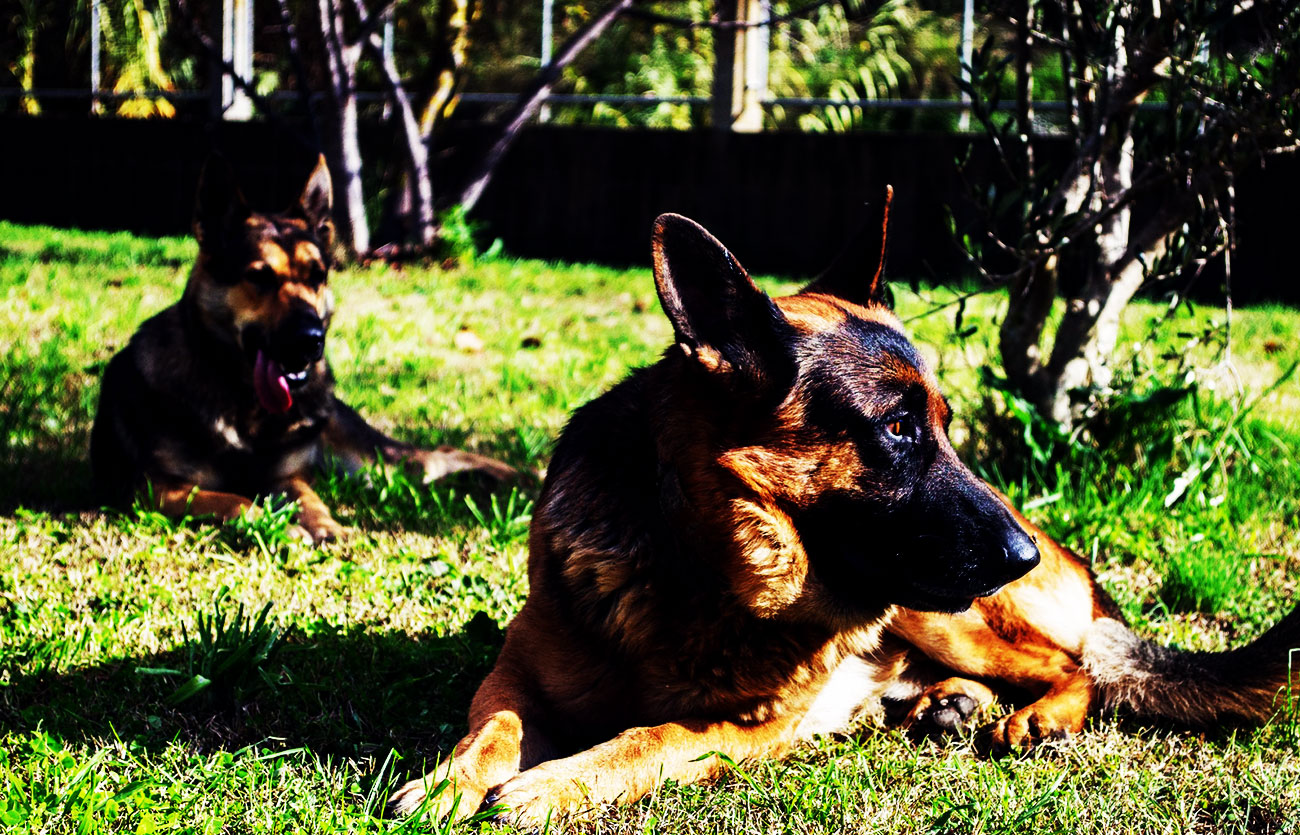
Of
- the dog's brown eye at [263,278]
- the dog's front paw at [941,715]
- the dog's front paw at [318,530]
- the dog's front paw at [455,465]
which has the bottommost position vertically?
the dog's front paw at [941,715]

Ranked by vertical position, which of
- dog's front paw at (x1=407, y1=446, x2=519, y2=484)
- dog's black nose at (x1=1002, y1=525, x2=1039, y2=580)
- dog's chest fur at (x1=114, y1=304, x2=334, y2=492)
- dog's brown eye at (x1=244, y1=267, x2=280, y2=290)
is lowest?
dog's front paw at (x1=407, y1=446, x2=519, y2=484)

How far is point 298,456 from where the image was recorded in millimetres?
4664

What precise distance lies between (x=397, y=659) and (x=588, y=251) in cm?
940

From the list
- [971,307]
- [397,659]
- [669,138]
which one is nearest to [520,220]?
[669,138]

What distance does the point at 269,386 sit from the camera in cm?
457

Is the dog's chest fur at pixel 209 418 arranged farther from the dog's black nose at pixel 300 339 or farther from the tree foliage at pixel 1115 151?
the tree foliage at pixel 1115 151

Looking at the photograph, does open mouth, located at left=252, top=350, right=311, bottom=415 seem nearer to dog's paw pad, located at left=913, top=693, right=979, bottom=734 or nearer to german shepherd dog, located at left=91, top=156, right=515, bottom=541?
german shepherd dog, located at left=91, top=156, right=515, bottom=541

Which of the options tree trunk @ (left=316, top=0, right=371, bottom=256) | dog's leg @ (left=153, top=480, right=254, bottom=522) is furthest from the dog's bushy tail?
tree trunk @ (left=316, top=0, right=371, bottom=256)

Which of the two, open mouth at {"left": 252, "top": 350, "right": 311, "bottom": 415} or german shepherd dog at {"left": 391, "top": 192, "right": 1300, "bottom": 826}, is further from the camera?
open mouth at {"left": 252, "top": 350, "right": 311, "bottom": 415}

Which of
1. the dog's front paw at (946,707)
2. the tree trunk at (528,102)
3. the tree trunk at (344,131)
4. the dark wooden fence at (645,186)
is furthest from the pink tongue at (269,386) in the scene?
the tree trunk at (528,102)

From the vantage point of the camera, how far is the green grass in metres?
Answer: 2.44

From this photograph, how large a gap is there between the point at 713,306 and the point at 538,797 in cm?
109

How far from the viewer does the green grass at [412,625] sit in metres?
2.44

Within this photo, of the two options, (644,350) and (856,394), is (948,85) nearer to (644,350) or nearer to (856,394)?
(644,350)
